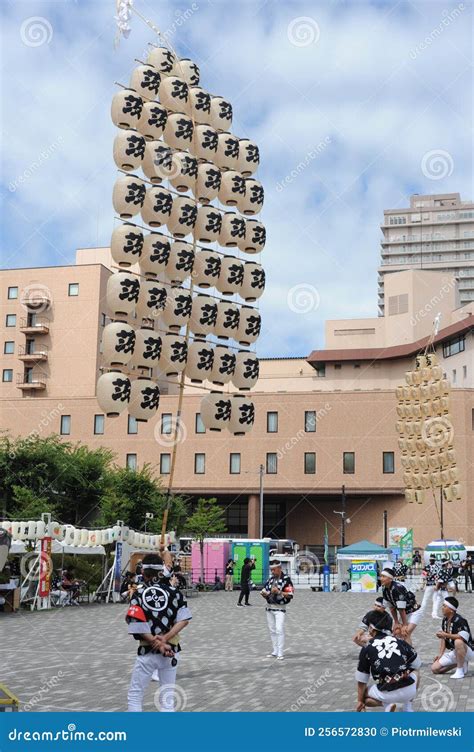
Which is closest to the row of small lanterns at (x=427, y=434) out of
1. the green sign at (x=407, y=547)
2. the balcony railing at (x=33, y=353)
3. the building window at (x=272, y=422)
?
the green sign at (x=407, y=547)

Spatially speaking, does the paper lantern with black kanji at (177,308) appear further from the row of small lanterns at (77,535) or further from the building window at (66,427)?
the building window at (66,427)

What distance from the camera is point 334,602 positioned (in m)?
33.8

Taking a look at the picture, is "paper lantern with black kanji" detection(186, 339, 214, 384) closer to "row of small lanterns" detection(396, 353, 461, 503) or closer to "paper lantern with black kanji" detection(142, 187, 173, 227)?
"paper lantern with black kanji" detection(142, 187, 173, 227)

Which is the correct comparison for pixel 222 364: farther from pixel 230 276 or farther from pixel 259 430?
pixel 259 430

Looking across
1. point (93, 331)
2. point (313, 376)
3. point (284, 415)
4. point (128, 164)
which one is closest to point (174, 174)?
point (128, 164)

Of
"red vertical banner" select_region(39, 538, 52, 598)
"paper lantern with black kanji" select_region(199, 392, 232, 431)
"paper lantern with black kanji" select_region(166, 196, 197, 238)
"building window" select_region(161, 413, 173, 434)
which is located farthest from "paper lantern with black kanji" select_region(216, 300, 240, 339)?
"building window" select_region(161, 413, 173, 434)

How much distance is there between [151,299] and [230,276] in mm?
3731

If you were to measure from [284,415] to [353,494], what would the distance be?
27.3 feet

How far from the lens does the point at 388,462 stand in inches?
2707

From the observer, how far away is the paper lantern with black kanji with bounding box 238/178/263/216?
27.9 m

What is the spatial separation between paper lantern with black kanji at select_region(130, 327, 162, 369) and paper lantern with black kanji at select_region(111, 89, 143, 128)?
5.83 metres

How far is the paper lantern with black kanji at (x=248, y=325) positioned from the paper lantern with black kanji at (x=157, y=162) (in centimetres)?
475

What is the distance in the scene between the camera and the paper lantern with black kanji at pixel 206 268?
1007 inches
